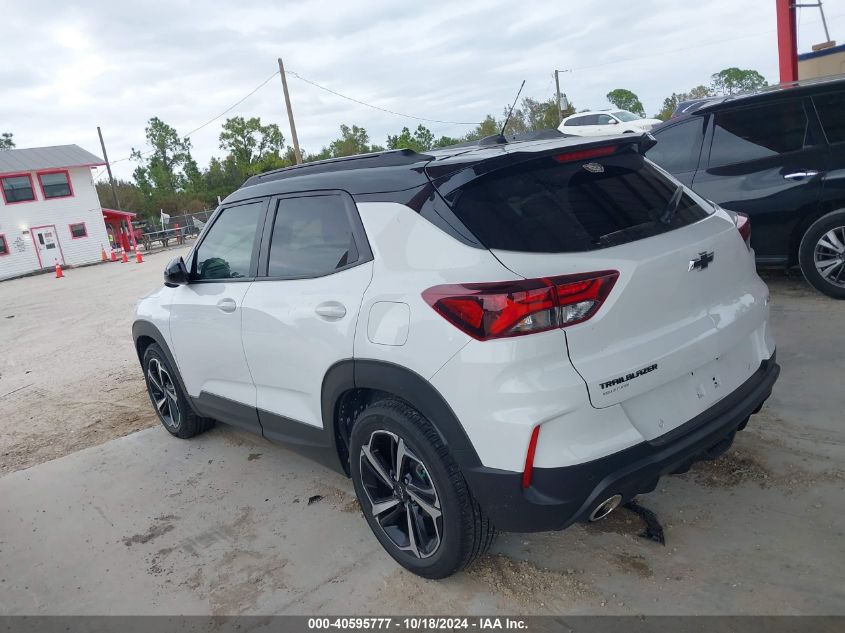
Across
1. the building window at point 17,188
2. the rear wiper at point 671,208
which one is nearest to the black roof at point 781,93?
the rear wiper at point 671,208

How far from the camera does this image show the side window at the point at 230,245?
381cm

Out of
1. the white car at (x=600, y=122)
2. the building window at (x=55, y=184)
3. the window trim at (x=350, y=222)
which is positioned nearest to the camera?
the window trim at (x=350, y=222)

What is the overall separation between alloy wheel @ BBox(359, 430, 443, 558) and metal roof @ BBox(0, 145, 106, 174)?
128 feet

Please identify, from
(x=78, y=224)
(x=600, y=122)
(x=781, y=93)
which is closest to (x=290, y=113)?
(x=78, y=224)

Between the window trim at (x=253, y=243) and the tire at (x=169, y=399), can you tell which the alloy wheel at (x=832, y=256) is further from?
the tire at (x=169, y=399)

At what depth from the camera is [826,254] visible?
19.6ft

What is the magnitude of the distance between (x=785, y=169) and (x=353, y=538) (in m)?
5.00

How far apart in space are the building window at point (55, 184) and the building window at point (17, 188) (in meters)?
0.60

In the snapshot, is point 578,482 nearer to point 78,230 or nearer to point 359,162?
point 359,162

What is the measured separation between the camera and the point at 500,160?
268 centimetres

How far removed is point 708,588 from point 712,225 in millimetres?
1480

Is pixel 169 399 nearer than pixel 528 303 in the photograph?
No

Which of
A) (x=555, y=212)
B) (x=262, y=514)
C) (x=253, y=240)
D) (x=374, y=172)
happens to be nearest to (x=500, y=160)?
(x=555, y=212)

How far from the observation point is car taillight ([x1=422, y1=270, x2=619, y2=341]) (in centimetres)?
234
